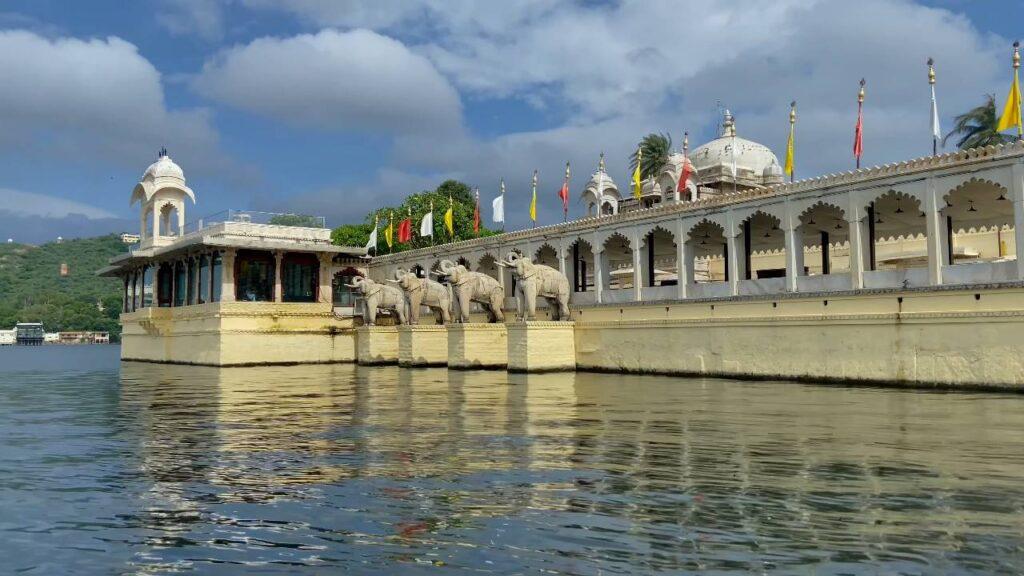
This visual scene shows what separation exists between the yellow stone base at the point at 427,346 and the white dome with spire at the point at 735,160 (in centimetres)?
1865

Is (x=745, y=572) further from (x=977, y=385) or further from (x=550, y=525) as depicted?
(x=977, y=385)

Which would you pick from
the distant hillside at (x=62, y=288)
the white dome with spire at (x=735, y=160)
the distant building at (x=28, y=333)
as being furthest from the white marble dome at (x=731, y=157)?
the distant hillside at (x=62, y=288)

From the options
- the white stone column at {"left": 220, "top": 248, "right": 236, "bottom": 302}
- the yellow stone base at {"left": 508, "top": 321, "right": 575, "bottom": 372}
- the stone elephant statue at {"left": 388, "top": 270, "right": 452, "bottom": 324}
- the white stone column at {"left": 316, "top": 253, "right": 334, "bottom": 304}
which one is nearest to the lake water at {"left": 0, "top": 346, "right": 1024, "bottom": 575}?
the yellow stone base at {"left": 508, "top": 321, "right": 575, "bottom": 372}

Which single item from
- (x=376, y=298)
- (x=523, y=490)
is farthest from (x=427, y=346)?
(x=523, y=490)

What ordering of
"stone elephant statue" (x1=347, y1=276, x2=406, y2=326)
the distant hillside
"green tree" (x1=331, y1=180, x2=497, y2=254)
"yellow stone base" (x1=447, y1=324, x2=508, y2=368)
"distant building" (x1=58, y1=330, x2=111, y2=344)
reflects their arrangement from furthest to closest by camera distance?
the distant hillside
"distant building" (x1=58, y1=330, x2=111, y2=344)
"green tree" (x1=331, y1=180, x2=497, y2=254)
"stone elephant statue" (x1=347, y1=276, x2=406, y2=326)
"yellow stone base" (x1=447, y1=324, x2=508, y2=368)

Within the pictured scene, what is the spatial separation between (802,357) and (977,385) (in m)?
4.92

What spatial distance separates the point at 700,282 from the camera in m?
35.7

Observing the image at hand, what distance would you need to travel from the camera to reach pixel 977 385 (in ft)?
65.2

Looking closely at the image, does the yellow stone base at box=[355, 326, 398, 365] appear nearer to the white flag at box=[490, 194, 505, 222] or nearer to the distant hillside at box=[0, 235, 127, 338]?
the white flag at box=[490, 194, 505, 222]

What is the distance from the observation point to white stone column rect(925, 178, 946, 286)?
21.4 meters

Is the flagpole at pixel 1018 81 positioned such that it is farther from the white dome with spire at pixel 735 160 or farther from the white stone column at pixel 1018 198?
the white dome with spire at pixel 735 160

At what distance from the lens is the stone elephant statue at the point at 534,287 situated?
101ft

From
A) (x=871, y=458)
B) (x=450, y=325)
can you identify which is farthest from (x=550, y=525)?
(x=450, y=325)

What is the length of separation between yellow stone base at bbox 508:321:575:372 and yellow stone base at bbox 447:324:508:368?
2043mm
